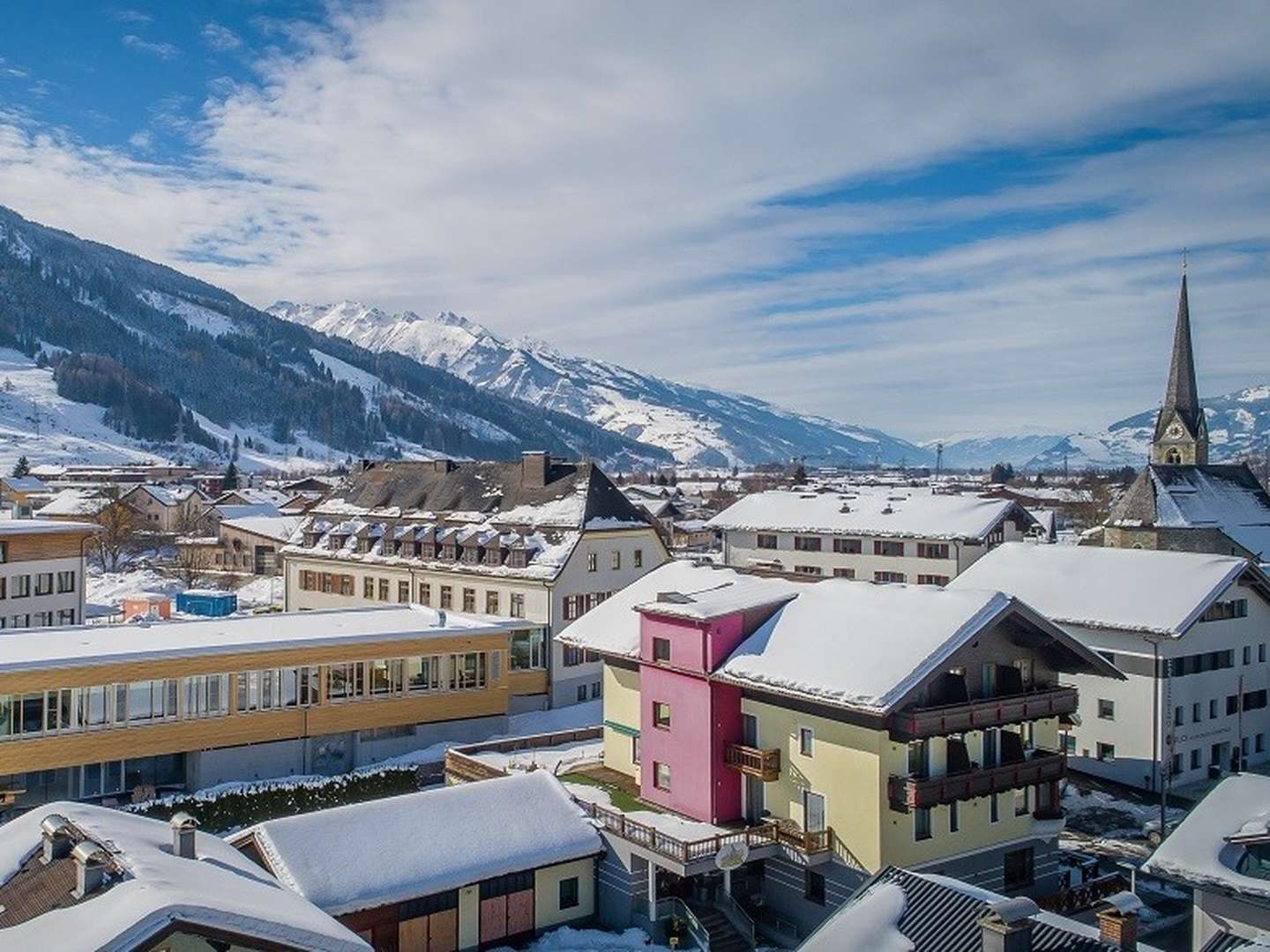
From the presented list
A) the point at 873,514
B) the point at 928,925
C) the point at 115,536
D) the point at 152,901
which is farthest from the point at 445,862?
the point at 115,536

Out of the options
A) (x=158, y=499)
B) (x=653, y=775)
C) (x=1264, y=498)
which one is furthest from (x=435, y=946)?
(x=158, y=499)

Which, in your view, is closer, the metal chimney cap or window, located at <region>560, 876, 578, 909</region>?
the metal chimney cap

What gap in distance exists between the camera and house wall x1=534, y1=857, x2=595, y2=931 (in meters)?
29.3

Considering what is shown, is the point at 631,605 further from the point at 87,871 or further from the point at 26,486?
the point at 26,486

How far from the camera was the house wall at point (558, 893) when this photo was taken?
29297 millimetres

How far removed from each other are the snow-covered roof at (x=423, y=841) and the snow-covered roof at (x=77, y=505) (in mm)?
98747

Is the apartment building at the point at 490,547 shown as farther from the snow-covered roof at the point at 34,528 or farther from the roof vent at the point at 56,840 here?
the roof vent at the point at 56,840

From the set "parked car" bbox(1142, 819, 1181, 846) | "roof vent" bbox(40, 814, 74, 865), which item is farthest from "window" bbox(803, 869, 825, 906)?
"roof vent" bbox(40, 814, 74, 865)

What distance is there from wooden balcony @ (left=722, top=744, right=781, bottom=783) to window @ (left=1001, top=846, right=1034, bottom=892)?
6.96m

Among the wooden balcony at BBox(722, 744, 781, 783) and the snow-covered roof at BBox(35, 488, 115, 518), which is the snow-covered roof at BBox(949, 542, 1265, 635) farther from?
the snow-covered roof at BBox(35, 488, 115, 518)

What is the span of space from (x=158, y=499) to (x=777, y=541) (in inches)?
3724

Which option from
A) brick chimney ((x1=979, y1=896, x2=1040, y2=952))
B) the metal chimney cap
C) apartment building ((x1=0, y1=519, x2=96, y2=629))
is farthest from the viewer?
apartment building ((x1=0, y1=519, x2=96, y2=629))

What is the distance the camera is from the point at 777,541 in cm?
8119

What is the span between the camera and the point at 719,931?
28.4 metres
